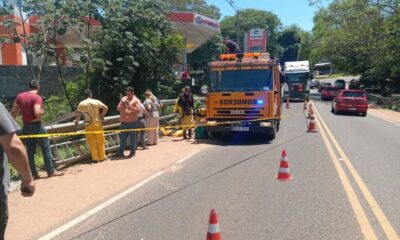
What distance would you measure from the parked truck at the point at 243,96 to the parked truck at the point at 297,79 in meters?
27.2

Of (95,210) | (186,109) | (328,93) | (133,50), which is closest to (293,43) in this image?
(328,93)

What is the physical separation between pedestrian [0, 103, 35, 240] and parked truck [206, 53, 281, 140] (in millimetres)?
11896

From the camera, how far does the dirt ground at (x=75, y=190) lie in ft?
21.8

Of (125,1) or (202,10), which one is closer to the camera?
(125,1)

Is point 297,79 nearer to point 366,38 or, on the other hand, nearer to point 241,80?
point 366,38

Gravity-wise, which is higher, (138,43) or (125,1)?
(125,1)

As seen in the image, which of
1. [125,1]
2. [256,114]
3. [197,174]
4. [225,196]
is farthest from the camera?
[125,1]

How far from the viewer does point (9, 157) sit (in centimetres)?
364

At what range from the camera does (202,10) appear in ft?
301

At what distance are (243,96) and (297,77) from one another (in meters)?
28.7

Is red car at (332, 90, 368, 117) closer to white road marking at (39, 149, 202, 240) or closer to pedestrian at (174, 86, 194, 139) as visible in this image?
pedestrian at (174, 86, 194, 139)

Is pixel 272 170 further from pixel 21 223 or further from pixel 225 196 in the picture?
pixel 21 223

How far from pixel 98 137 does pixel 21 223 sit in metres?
5.15

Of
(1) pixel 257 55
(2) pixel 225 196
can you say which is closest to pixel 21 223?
(2) pixel 225 196
